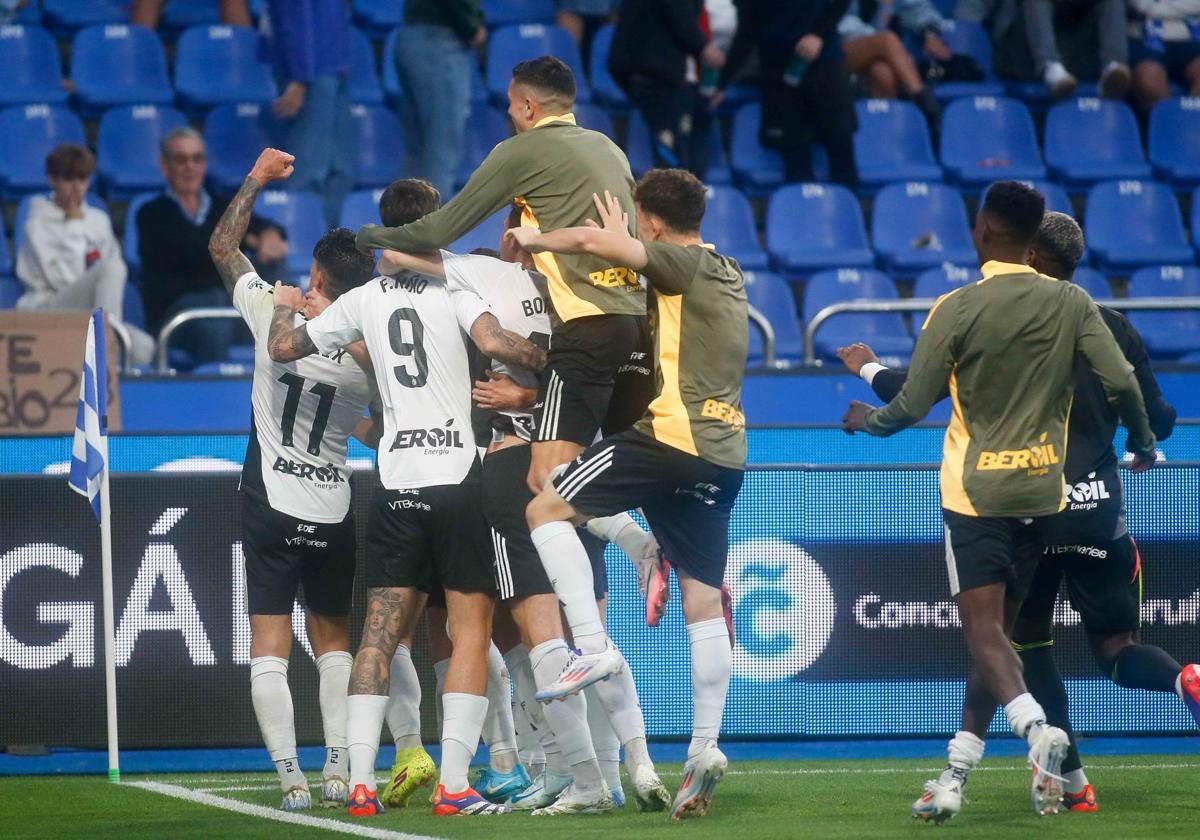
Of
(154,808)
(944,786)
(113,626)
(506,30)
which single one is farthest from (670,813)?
(506,30)

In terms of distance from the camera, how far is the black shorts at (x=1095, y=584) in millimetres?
6341

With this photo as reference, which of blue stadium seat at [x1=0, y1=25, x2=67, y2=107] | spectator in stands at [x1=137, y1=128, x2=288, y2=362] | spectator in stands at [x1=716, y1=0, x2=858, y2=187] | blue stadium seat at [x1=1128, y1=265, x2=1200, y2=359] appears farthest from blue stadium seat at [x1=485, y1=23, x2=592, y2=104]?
blue stadium seat at [x1=1128, y1=265, x2=1200, y2=359]

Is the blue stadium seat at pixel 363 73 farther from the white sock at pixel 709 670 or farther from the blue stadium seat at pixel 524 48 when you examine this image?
the white sock at pixel 709 670

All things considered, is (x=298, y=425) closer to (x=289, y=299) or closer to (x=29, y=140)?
(x=289, y=299)

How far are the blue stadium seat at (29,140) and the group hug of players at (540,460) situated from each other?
20.4ft

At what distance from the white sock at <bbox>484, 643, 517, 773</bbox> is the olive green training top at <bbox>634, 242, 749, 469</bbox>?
132cm

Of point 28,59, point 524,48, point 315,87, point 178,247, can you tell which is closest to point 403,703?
point 178,247

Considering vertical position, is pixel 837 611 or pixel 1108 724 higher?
pixel 837 611

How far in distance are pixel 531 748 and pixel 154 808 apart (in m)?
1.48

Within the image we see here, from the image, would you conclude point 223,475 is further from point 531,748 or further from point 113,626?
point 531,748

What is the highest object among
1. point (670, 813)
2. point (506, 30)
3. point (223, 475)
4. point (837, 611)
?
point (506, 30)

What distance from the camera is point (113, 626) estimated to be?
7863 millimetres

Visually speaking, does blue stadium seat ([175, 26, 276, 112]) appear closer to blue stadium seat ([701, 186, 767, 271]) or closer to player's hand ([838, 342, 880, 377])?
blue stadium seat ([701, 186, 767, 271])

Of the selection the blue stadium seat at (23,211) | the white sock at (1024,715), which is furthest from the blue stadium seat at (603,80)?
the white sock at (1024,715)
